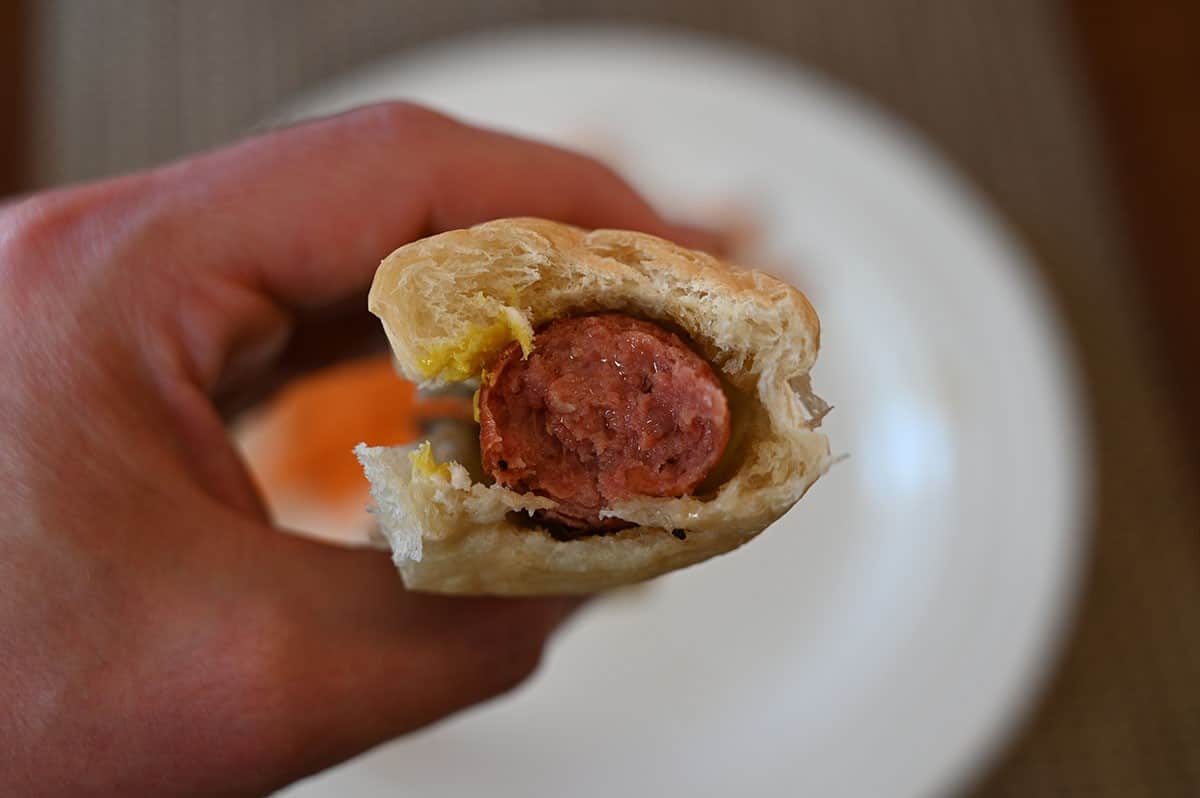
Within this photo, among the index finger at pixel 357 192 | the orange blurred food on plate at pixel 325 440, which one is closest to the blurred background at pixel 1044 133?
the orange blurred food on plate at pixel 325 440

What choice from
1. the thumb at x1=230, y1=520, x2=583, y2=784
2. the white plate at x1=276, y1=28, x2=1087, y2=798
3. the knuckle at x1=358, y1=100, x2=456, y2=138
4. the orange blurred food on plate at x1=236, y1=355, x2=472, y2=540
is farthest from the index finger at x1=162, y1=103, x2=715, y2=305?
the white plate at x1=276, y1=28, x2=1087, y2=798

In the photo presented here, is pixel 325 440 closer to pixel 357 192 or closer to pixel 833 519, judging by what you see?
pixel 357 192

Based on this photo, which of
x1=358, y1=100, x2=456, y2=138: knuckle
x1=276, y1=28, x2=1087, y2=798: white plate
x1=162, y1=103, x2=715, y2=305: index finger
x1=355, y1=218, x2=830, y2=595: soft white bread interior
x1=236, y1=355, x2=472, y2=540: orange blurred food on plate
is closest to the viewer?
x1=355, y1=218, x2=830, y2=595: soft white bread interior

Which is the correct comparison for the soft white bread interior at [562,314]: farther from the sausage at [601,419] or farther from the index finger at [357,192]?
→ the index finger at [357,192]

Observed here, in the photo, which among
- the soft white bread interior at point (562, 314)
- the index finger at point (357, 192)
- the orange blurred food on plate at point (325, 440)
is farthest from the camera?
the orange blurred food on plate at point (325, 440)

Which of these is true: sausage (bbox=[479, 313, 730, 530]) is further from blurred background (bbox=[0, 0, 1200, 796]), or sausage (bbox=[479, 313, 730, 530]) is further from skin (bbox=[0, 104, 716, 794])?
blurred background (bbox=[0, 0, 1200, 796])

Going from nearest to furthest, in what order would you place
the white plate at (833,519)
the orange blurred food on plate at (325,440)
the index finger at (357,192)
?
the index finger at (357,192)
the white plate at (833,519)
the orange blurred food on plate at (325,440)

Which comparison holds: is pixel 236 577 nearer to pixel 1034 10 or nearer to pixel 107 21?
pixel 107 21
